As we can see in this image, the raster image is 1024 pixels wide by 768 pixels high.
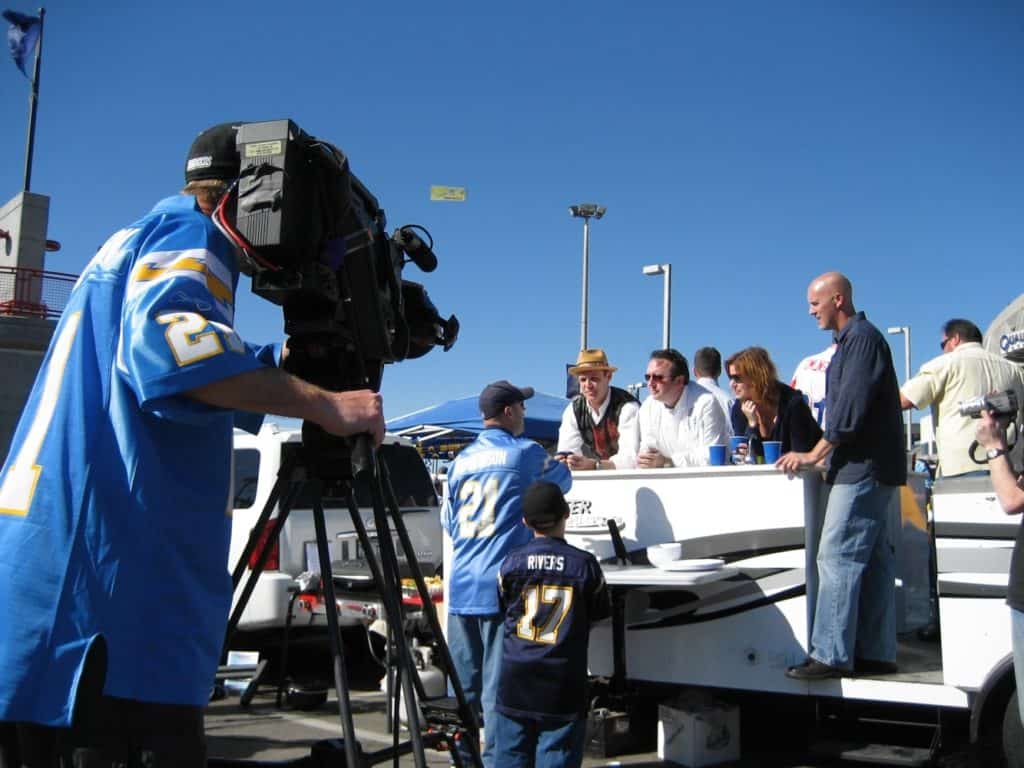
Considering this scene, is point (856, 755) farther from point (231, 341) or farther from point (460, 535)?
point (231, 341)

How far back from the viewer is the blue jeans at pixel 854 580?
15.0 ft

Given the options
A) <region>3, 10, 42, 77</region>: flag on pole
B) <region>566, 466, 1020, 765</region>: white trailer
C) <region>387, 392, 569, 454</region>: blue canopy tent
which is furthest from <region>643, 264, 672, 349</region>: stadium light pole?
<region>3, 10, 42, 77</region>: flag on pole

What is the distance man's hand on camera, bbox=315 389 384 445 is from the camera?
6.22 feet

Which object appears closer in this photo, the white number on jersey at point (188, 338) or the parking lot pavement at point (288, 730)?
the white number on jersey at point (188, 338)

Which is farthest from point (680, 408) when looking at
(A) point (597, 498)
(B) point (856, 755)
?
(B) point (856, 755)

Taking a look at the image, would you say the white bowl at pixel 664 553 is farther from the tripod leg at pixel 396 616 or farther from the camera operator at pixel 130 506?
the camera operator at pixel 130 506

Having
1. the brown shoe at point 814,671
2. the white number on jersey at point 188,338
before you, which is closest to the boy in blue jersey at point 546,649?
the brown shoe at point 814,671

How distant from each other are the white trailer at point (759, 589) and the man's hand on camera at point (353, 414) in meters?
2.82

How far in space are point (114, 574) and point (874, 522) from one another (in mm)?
3929

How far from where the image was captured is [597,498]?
555cm

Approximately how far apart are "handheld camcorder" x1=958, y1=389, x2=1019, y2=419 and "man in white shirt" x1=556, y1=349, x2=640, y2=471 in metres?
3.52

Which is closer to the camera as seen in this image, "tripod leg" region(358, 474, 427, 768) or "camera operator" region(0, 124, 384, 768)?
"camera operator" region(0, 124, 384, 768)

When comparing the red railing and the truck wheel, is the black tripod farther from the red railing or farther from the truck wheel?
the red railing

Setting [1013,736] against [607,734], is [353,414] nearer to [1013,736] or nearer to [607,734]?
[1013,736]
